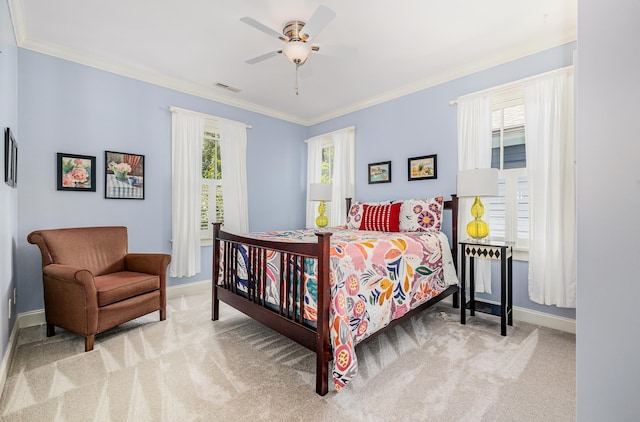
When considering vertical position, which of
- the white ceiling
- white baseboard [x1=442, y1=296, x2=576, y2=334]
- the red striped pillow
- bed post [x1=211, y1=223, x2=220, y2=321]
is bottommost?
white baseboard [x1=442, y1=296, x2=576, y2=334]

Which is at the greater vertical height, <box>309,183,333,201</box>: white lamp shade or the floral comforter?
<box>309,183,333,201</box>: white lamp shade

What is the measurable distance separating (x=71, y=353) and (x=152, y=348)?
1.83 ft

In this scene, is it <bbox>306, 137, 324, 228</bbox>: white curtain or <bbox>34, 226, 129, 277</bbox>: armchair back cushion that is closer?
<bbox>34, 226, 129, 277</bbox>: armchair back cushion

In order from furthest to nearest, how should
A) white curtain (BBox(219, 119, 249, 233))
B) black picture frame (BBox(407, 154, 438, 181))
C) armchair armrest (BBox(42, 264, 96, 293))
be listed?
1. white curtain (BBox(219, 119, 249, 233))
2. black picture frame (BBox(407, 154, 438, 181))
3. armchair armrest (BBox(42, 264, 96, 293))

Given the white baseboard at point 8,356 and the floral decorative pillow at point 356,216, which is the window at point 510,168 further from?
the white baseboard at point 8,356

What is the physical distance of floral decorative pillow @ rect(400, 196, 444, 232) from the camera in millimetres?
3188

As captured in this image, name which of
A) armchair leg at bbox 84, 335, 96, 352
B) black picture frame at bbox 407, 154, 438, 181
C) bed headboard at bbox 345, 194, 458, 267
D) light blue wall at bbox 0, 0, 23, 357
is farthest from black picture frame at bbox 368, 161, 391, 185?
light blue wall at bbox 0, 0, 23, 357

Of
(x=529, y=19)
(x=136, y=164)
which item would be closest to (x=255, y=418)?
(x=136, y=164)

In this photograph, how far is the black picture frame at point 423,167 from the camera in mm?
3486

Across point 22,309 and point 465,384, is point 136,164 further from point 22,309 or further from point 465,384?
point 465,384

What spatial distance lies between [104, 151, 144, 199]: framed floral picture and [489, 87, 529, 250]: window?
3.93 meters

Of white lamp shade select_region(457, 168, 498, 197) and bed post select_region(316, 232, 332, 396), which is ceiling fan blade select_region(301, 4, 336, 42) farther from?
white lamp shade select_region(457, 168, 498, 197)

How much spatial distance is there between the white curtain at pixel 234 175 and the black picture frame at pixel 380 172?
5.96 feet

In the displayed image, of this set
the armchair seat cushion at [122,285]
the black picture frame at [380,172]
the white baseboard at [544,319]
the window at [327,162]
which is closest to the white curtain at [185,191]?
the armchair seat cushion at [122,285]
